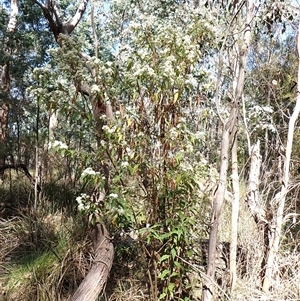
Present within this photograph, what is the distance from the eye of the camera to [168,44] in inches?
128

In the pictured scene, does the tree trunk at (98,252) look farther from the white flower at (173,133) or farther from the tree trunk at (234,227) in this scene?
the tree trunk at (234,227)

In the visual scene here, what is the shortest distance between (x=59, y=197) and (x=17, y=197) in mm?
753

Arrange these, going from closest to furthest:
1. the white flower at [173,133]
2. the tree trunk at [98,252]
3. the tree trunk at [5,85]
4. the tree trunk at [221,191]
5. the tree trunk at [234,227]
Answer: the tree trunk at [221,191], the white flower at [173,133], the tree trunk at [98,252], the tree trunk at [234,227], the tree trunk at [5,85]

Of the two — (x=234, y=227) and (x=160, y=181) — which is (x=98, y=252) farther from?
(x=234, y=227)

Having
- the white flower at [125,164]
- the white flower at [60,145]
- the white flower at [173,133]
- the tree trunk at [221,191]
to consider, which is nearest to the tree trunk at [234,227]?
the tree trunk at [221,191]

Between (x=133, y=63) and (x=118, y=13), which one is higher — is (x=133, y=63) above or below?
below

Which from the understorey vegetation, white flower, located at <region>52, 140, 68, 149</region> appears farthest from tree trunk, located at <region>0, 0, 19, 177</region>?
white flower, located at <region>52, 140, 68, 149</region>

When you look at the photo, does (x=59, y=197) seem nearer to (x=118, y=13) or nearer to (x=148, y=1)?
(x=148, y=1)

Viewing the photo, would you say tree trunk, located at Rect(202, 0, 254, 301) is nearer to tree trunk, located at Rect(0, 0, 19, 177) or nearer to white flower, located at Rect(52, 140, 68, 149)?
white flower, located at Rect(52, 140, 68, 149)

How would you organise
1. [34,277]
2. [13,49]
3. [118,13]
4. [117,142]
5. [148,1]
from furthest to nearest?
[118,13]
[148,1]
[13,49]
[34,277]
[117,142]

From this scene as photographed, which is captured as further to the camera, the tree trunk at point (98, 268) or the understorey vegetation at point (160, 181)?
the tree trunk at point (98, 268)

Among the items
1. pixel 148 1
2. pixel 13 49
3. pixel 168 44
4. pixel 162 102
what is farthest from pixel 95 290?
pixel 148 1

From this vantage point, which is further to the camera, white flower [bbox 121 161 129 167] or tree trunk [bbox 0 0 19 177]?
tree trunk [bbox 0 0 19 177]

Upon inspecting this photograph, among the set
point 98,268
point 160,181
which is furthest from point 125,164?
point 98,268
